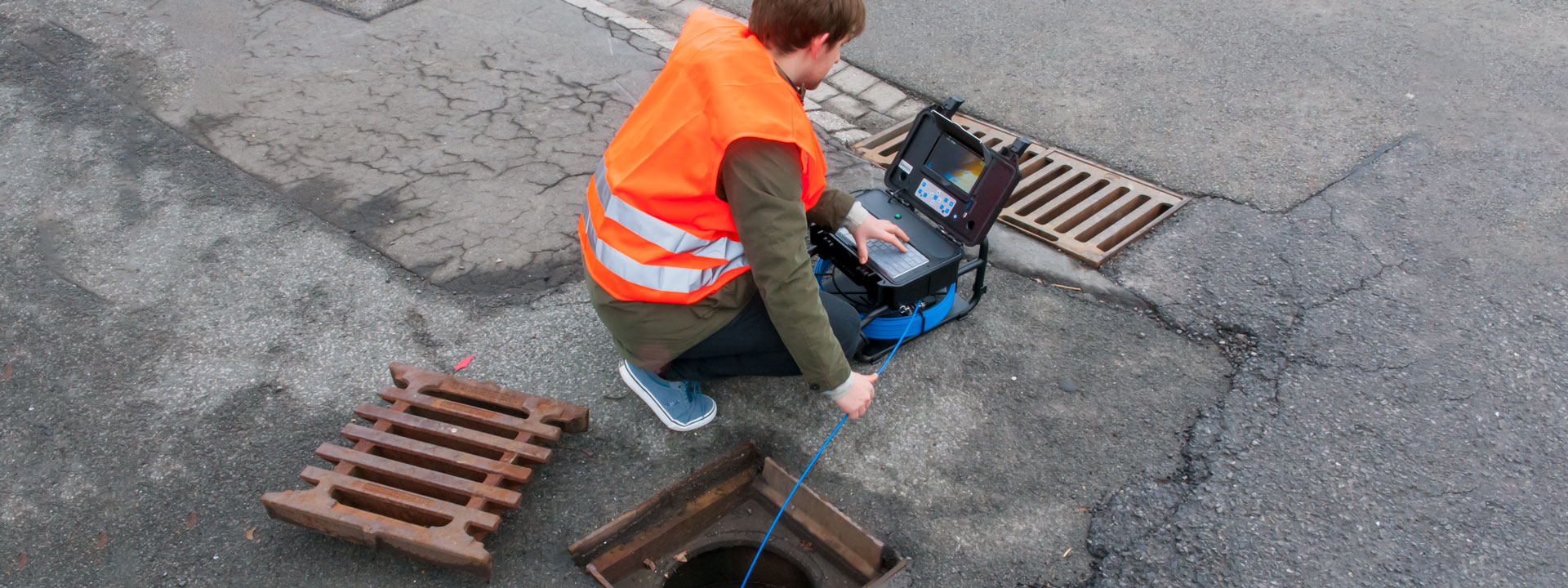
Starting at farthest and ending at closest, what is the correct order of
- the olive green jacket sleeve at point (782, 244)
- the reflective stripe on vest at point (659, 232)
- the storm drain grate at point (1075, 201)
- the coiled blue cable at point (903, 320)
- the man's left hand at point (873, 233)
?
the storm drain grate at point (1075, 201), the coiled blue cable at point (903, 320), the man's left hand at point (873, 233), the reflective stripe on vest at point (659, 232), the olive green jacket sleeve at point (782, 244)

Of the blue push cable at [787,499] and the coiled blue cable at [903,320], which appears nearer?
the blue push cable at [787,499]

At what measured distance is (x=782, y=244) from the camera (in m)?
2.06


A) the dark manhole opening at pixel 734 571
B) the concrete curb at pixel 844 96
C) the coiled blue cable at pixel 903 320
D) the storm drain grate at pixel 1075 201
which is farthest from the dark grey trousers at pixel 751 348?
the concrete curb at pixel 844 96

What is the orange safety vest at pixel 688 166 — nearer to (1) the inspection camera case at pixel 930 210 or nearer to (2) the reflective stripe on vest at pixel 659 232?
(2) the reflective stripe on vest at pixel 659 232

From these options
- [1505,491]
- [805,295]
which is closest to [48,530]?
[805,295]

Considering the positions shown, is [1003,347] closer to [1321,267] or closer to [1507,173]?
[1321,267]

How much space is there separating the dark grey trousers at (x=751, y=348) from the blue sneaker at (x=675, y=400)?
11cm

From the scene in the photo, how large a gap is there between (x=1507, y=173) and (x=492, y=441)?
4.29 metres

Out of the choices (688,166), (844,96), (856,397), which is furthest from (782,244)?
(844,96)

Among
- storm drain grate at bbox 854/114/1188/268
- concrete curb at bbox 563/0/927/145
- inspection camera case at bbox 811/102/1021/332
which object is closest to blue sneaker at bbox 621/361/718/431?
inspection camera case at bbox 811/102/1021/332

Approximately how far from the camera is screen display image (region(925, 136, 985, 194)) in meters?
2.76

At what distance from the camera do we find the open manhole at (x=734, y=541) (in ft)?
8.05

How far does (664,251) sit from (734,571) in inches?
39.3

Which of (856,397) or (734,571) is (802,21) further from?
(734,571)
